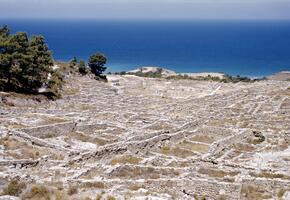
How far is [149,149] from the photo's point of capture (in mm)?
32844

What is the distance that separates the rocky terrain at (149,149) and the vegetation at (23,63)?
4.59m

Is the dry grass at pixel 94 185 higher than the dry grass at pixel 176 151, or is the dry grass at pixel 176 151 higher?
the dry grass at pixel 94 185

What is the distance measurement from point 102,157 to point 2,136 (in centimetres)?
777

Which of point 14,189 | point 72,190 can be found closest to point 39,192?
point 14,189

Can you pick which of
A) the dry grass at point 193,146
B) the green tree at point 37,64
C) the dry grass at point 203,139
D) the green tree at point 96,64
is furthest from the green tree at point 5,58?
the green tree at point 96,64

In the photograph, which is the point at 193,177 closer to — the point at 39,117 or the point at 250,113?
the point at 39,117

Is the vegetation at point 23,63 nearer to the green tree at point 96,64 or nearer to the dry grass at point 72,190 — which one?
the green tree at point 96,64

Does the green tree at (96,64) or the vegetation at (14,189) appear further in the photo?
the green tree at (96,64)

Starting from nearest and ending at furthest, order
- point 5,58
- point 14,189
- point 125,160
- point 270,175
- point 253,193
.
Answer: point 14,189 → point 253,193 → point 270,175 → point 125,160 → point 5,58

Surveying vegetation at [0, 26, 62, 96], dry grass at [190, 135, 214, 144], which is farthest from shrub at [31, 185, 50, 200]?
vegetation at [0, 26, 62, 96]

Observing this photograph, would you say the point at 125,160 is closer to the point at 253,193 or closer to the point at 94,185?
the point at 94,185

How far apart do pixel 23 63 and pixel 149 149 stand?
103ft

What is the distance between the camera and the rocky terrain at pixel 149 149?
20297 mm

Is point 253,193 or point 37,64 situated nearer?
point 253,193
